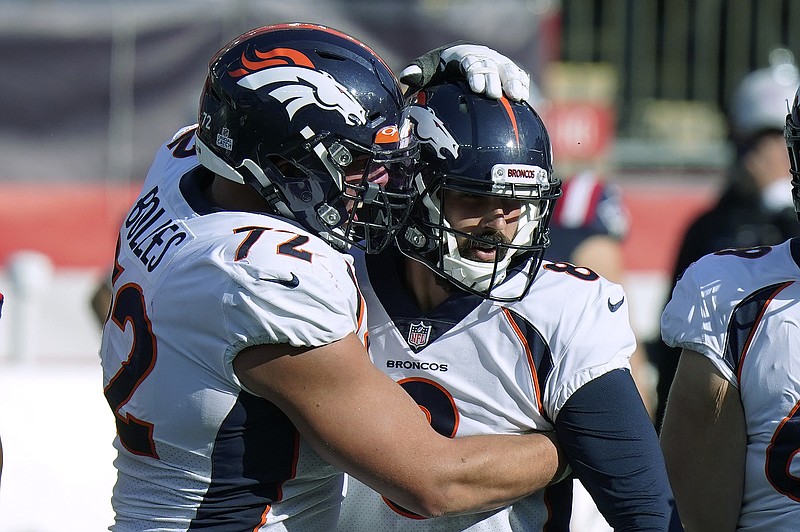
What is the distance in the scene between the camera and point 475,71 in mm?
2340

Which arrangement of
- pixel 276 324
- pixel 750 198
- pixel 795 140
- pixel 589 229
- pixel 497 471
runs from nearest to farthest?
pixel 276 324 < pixel 497 471 < pixel 795 140 < pixel 589 229 < pixel 750 198

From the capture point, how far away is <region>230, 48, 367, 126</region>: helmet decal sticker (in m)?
2.20

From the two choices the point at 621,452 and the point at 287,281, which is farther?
the point at 621,452

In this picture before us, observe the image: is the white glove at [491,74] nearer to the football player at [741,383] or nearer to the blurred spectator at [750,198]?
the football player at [741,383]

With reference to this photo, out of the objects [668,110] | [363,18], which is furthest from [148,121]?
[668,110]

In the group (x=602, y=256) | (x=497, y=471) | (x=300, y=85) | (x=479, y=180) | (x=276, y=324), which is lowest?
(x=497, y=471)

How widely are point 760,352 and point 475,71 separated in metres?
0.75

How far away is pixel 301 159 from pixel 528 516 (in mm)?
796

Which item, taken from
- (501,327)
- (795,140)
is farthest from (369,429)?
(795,140)

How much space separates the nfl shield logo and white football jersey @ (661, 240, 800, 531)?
0.45 m

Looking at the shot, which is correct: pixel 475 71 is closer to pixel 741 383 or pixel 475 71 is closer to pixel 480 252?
pixel 480 252

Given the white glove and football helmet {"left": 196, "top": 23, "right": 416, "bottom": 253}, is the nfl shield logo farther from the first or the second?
the white glove

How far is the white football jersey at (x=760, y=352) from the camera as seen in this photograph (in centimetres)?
215

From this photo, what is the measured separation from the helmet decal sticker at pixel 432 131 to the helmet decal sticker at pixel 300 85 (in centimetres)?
17
